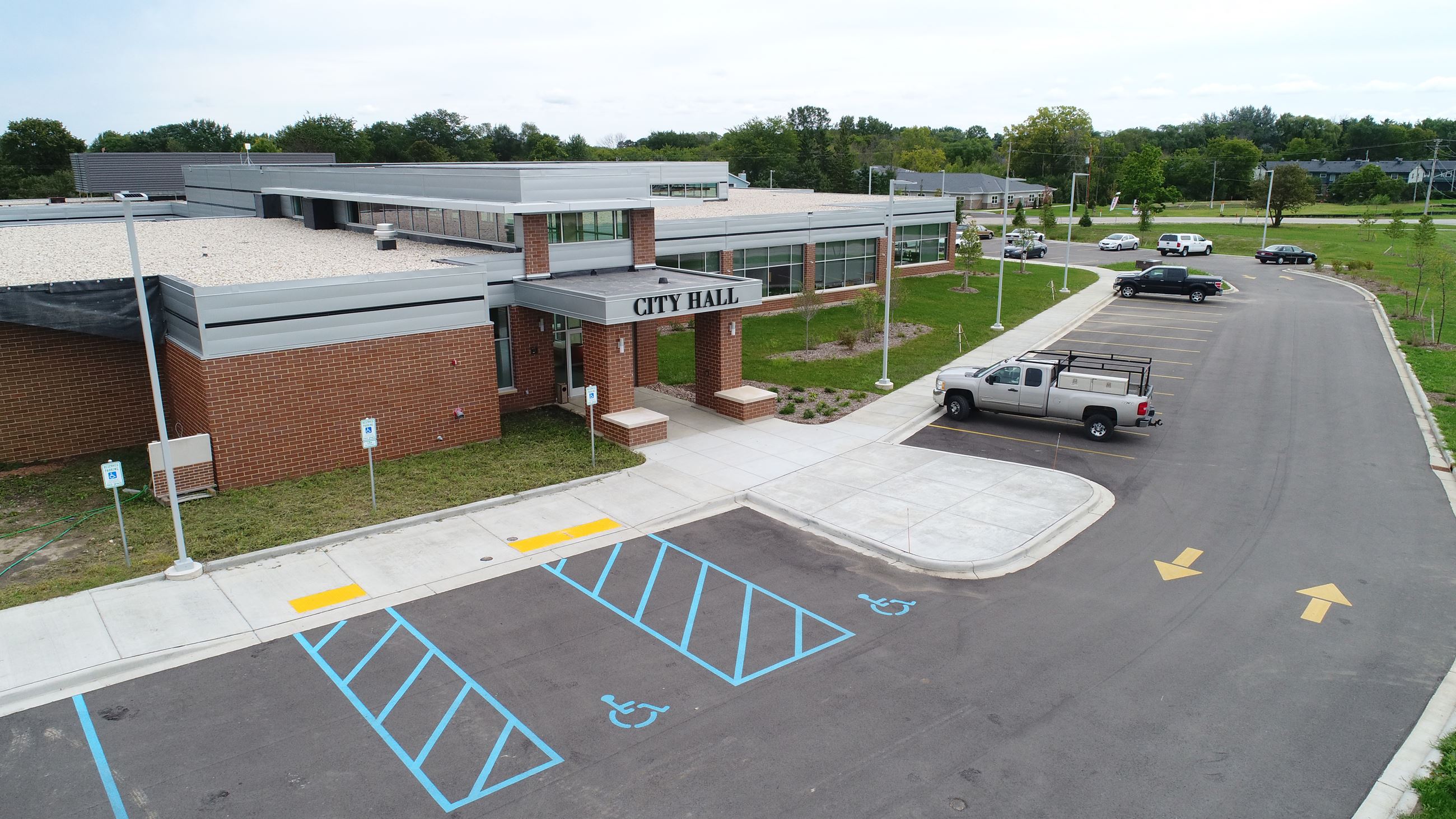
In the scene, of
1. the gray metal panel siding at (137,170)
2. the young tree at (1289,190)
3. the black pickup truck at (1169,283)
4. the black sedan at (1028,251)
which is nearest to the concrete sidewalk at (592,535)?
the black pickup truck at (1169,283)

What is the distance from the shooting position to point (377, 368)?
20219 mm

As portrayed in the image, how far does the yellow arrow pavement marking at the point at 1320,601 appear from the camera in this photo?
45.0 feet

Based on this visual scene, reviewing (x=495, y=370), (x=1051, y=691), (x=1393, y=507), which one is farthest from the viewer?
(x=495, y=370)

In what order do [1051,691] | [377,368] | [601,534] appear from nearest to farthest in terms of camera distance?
[1051,691]
[601,534]
[377,368]

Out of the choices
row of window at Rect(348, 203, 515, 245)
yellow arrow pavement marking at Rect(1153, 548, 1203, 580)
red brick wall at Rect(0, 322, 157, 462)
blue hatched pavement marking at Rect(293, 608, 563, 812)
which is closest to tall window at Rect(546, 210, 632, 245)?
row of window at Rect(348, 203, 515, 245)

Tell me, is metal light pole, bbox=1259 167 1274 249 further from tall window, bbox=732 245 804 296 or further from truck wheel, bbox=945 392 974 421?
truck wheel, bbox=945 392 974 421

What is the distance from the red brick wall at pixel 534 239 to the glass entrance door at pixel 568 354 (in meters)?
1.73

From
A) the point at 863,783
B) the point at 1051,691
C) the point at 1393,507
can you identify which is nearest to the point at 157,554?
the point at 863,783

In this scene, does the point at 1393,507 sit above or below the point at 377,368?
below

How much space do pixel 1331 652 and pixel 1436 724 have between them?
1.79 m

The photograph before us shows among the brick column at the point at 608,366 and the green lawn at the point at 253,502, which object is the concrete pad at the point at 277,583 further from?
the brick column at the point at 608,366

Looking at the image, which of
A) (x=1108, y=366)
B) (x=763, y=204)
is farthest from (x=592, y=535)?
(x=763, y=204)

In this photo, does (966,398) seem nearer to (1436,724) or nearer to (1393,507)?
(1393,507)

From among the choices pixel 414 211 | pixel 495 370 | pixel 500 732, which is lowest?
pixel 500 732
